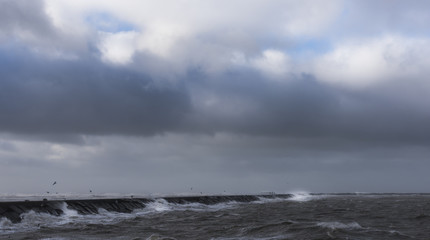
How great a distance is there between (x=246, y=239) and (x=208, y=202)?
61.5 metres

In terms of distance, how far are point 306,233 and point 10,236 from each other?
19176mm

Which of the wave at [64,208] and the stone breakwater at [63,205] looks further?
the stone breakwater at [63,205]

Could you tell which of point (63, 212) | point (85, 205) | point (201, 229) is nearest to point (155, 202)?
point (85, 205)

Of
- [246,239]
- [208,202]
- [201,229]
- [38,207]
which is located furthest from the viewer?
[208,202]

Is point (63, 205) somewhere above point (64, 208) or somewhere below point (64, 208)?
above

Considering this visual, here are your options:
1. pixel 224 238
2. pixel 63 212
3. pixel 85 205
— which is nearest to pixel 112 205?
pixel 85 205

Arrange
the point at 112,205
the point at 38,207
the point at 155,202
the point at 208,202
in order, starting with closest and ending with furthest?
1. the point at 38,207
2. the point at 112,205
3. the point at 155,202
4. the point at 208,202

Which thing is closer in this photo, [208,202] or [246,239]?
[246,239]

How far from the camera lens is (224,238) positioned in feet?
82.7

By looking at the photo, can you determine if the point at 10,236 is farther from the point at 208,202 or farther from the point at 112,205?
the point at 208,202

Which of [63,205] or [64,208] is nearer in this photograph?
[64,208]

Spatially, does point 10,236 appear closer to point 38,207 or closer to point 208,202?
point 38,207

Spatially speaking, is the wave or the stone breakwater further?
the stone breakwater

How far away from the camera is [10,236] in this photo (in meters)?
26.6
